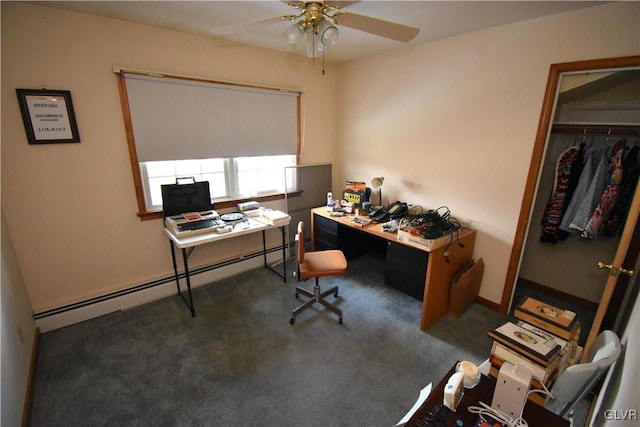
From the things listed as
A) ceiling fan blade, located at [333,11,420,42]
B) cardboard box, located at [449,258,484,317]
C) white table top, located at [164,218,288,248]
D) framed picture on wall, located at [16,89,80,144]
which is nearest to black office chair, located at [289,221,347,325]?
white table top, located at [164,218,288,248]

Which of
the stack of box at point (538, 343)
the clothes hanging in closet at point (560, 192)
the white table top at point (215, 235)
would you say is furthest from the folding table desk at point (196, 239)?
the clothes hanging in closet at point (560, 192)

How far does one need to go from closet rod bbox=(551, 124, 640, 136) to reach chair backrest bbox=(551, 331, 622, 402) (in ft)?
6.50

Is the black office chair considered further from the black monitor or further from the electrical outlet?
the electrical outlet

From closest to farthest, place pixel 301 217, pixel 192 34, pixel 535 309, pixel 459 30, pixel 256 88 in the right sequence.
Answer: pixel 535 309, pixel 459 30, pixel 192 34, pixel 256 88, pixel 301 217

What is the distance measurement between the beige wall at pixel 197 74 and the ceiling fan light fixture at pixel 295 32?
1.43 metres

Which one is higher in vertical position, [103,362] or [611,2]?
[611,2]

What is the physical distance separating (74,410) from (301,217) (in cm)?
264

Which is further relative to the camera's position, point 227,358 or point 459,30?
point 459,30

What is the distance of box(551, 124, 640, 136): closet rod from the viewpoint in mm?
2310

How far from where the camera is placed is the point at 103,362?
2.08m

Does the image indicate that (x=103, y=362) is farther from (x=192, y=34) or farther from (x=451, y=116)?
(x=451, y=116)

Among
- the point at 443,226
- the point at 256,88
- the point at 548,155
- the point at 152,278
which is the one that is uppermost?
the point at 256,88

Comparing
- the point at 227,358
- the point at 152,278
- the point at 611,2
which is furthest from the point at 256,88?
the point at 611,2

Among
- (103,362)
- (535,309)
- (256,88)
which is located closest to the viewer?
(535,309)
